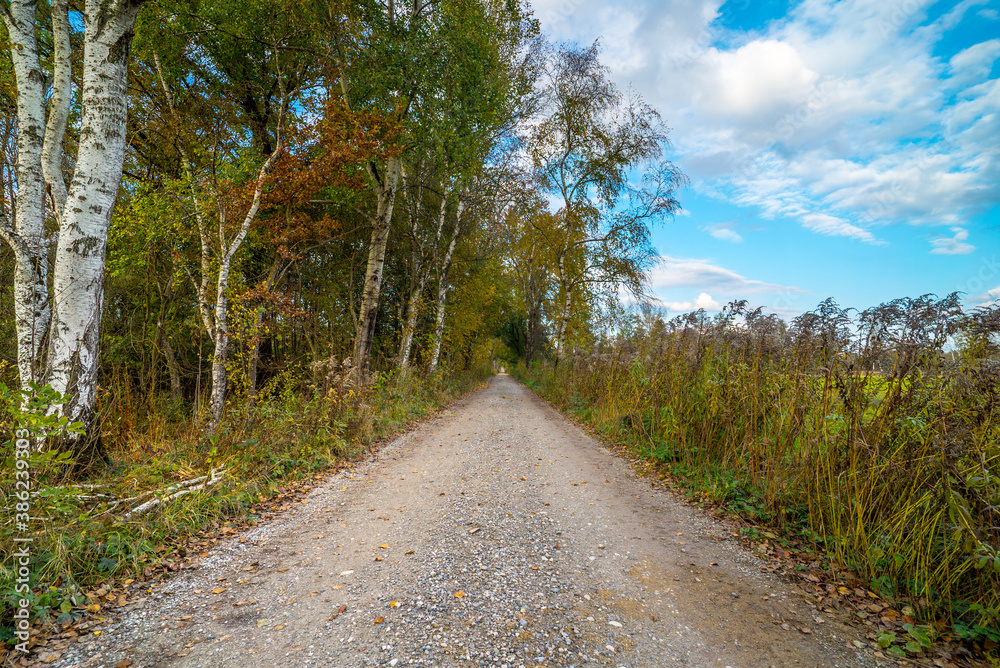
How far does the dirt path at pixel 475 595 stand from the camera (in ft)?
7.80

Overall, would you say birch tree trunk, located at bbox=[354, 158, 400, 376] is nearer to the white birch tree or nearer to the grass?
the grass

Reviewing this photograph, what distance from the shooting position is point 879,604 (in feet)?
9.47

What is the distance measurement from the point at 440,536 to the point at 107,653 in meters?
2.32

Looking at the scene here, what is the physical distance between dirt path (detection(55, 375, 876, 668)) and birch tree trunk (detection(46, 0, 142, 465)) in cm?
Result: 233

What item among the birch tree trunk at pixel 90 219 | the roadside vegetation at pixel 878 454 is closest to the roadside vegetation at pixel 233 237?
the birch tree trunk at pixel 90 219

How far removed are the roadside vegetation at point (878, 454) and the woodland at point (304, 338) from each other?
0.02 m

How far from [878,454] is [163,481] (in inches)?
268

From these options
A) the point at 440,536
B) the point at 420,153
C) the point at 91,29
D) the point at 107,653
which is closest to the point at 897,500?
the point at 440,536

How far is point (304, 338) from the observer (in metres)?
12.5

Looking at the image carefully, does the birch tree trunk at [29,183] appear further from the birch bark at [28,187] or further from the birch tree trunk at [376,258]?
the birch tree trunk at [376,258]

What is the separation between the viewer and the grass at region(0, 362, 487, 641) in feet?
8.92

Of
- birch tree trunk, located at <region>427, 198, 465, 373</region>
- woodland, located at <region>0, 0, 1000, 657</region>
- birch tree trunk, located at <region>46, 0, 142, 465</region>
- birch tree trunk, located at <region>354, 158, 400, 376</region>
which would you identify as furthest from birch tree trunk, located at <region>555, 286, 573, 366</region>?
birch tree trunk, located at <region>46, 0, 142, 465</region>

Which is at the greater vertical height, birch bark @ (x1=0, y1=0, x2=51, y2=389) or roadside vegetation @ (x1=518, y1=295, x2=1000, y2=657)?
birch bark @ (x1=0, y1=0, x2=51, y2=389)

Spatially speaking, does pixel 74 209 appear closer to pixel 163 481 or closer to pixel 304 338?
pixel 163 481
